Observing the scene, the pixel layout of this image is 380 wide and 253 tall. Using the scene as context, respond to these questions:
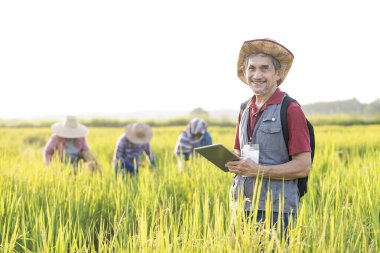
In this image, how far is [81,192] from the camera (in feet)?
11.3

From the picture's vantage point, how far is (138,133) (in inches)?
216

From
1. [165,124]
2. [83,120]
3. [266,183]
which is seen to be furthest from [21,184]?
[83,120]

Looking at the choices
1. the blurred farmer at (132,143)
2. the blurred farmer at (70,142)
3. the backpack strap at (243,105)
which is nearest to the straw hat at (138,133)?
the blurred farmer at (132,143)

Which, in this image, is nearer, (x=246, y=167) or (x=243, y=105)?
(x=246, y=167)

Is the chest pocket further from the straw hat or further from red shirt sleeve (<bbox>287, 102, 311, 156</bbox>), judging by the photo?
the straw hat

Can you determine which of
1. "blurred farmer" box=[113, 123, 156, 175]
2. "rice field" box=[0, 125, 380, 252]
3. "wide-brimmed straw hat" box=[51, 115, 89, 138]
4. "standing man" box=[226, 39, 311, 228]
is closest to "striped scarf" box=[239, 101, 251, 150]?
"standing man" box=[226, 39, 311, 228]

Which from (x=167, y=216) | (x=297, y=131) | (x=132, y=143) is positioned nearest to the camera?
(x=297, y=131)

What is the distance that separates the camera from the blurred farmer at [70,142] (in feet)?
17.2

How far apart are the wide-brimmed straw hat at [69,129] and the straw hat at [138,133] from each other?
507 mm

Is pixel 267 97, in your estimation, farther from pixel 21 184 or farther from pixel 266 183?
pixel 21 184

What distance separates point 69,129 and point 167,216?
2660mm

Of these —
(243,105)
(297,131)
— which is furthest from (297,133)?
(243,105)

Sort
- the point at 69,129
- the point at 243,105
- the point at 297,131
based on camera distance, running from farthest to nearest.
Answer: the point at 69,129 → the point at 243,105 → the point at 297,131

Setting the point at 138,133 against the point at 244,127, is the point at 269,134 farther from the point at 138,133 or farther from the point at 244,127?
the point at 138,133
